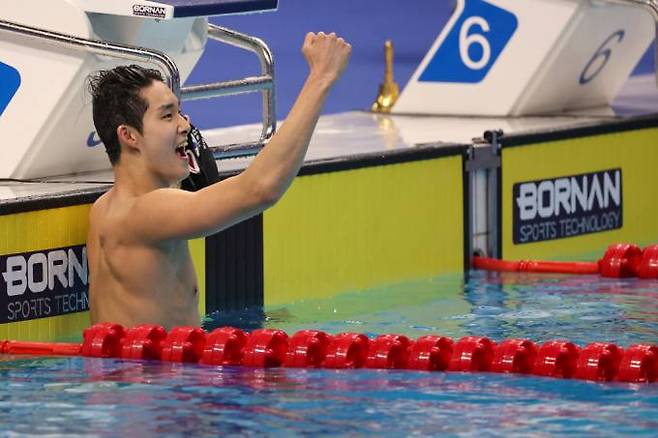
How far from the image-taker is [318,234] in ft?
21.3

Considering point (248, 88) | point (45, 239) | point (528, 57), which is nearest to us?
point (45, 239)

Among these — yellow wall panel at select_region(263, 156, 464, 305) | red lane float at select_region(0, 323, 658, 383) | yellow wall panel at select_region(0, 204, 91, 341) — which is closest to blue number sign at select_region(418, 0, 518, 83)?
yellow wall panel at select_region(263, 156, 464, 305)

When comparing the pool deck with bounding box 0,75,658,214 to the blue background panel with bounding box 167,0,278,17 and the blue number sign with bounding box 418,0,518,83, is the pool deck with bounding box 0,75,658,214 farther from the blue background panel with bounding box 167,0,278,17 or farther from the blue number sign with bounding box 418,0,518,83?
the blue background panel with bounding box 167,0,278,17

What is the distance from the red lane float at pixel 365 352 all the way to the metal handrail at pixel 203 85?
41.1 inches

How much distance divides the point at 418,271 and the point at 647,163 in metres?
1.46

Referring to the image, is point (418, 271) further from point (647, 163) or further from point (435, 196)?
point (647, 163)

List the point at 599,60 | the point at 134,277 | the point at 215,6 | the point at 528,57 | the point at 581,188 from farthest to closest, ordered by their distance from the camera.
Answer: the point at 599,60 < the point at 528,57 < the point at 581,188 < the point at 215,6 < the point at 134,277

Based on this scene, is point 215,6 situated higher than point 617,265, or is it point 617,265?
point 215,6

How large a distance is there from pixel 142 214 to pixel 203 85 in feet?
4.11

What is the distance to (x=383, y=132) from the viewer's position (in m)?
7.61

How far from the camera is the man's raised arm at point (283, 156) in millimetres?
4180

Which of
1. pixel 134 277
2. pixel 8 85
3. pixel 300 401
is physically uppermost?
pixel 8 85

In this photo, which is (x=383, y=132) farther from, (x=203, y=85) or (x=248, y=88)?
(x=203, y=85)

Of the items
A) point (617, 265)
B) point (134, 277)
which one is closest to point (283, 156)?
point (134, 277)
